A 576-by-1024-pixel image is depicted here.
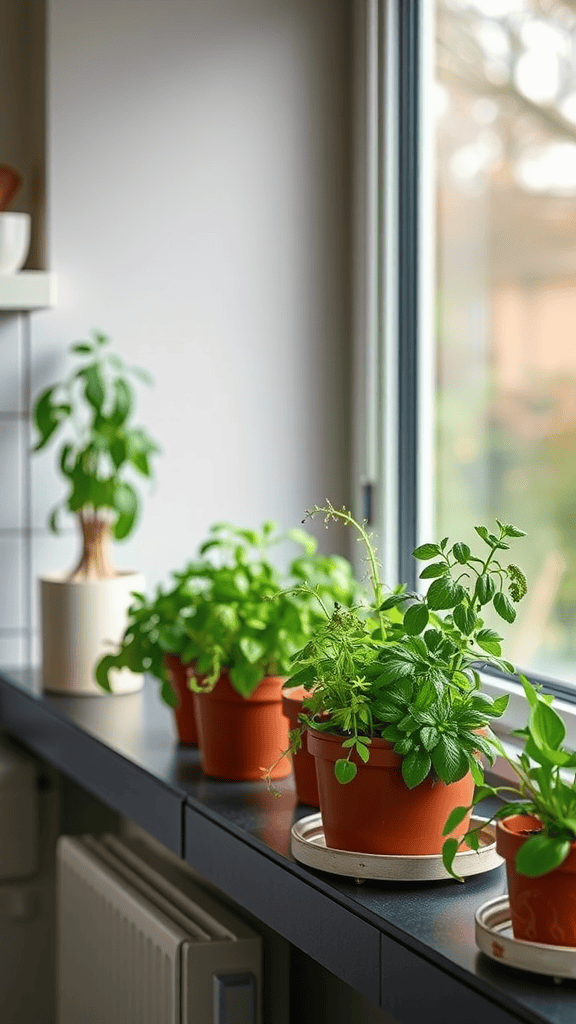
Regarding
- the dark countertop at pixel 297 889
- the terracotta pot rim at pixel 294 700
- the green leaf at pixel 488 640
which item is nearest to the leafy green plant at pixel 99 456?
the dark countertop at pixel 297 889

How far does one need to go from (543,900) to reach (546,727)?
5.2 inches

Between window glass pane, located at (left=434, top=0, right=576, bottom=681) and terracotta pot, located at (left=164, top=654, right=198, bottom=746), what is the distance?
1.76ft

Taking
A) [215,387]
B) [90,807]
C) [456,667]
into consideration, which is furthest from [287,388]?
[456,667]

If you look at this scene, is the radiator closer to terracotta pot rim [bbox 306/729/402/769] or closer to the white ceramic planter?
the white ceramic planter

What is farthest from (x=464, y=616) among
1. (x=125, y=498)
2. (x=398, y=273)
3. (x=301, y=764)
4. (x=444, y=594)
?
(x=398, y=273)

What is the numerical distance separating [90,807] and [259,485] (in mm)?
662

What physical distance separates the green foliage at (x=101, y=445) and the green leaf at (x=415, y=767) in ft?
3.41

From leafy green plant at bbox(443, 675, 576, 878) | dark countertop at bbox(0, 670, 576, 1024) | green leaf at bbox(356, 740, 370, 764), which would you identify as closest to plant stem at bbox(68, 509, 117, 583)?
dark countertop at bbox(0, 670, 576, 1024)

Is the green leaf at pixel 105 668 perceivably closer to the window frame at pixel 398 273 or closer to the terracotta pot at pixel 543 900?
the window frame at pixel 398 273

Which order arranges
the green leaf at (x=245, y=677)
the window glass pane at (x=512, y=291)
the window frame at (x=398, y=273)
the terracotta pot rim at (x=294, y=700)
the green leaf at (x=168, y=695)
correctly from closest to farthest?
1. the terracotta pot rim at (x=294, y=700)
2. the green leaf at (x=245, y=677)
3. the green leaf at (x=168, y=695)
4. the window glass pane at (x=512, y=291)
5. the window frame at (x=398, y=273)

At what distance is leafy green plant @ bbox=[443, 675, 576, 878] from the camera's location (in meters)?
0.97

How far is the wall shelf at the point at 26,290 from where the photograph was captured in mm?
2137

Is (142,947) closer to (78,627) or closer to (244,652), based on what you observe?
(244,652)

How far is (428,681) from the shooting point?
3.87 ft
